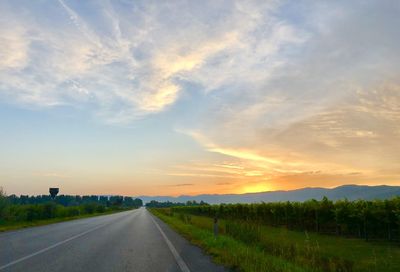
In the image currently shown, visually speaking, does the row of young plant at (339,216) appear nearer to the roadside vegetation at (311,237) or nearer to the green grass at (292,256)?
the roadside vegetation at (311,237)

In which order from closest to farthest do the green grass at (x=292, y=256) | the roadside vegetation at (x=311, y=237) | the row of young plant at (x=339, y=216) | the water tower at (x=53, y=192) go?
the green grass at (x=292, y=256)
the roadside vegetation at (x=311, y=237)
the row of young plant at (x=339, y=216)
the water tower at (x=53, y=192)

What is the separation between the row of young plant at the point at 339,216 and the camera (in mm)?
29891

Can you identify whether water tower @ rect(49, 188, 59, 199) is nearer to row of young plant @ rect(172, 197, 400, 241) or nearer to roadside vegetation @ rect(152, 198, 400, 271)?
roadside vegetation @ rect(152, 198, 400, 271)

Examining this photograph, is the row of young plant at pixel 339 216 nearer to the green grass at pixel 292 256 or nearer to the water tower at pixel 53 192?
the green grass at pixel 292 256

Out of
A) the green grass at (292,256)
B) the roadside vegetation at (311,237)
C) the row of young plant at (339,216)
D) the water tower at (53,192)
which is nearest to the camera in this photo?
the green grass at (292,256)

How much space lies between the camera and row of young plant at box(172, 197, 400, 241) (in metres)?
29.9

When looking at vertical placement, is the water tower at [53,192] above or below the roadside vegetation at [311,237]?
above

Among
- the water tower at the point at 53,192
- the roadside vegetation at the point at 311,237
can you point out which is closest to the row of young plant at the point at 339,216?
the roadside vegetation at the point at 311,237

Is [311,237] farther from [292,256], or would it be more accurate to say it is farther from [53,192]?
[53,192]

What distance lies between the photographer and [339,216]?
113 feet

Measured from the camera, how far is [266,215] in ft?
170

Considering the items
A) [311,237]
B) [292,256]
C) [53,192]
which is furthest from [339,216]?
[53,192]

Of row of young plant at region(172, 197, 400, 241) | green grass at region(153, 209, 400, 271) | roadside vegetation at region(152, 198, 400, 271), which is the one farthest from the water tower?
green grass at region(153, 209, 400, 271)

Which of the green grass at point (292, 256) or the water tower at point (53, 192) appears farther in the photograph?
the water tower at point (53, 192)
